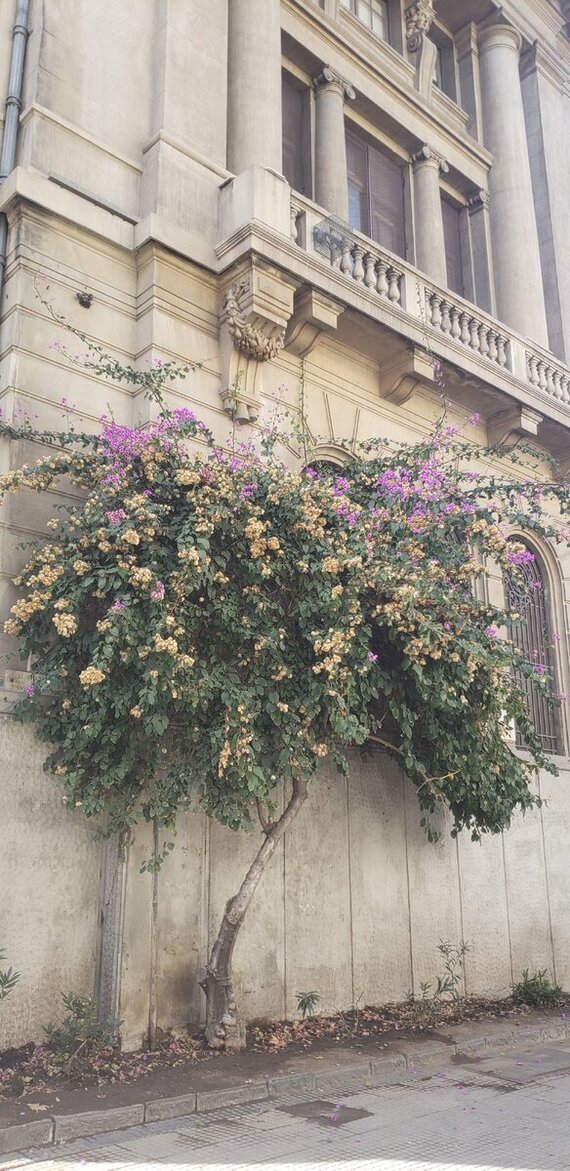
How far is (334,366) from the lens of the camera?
12055mm

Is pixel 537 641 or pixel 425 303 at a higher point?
pixel 425 303

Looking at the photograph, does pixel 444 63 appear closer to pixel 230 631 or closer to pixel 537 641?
pixel 537 641

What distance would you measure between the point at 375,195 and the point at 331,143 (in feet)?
4.74

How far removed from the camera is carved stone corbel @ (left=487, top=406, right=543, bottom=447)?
13672mm

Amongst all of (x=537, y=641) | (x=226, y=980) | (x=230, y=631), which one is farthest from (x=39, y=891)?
(x=537, y=641)

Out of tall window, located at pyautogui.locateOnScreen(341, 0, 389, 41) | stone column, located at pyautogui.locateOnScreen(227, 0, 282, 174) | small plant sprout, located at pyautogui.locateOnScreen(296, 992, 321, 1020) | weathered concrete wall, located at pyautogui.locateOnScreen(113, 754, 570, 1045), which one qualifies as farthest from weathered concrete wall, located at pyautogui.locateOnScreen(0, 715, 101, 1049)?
tall window, located at pyautogui.locateOnScreen(341, 0, 389, 41)

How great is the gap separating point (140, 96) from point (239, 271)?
2.72m

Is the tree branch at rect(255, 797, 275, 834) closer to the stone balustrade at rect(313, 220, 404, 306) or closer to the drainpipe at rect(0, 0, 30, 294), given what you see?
the drainpipe at rect(0, 0, 30, 294)

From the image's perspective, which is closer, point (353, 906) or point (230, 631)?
point (230, 631)

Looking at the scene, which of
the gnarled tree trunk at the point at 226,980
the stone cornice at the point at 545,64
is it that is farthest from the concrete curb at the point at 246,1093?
the stone cornice at the point at 545,64

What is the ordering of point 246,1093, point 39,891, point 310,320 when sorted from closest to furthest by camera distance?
point 246,1093
point 39,891
point 310,320

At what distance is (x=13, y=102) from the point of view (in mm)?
10211

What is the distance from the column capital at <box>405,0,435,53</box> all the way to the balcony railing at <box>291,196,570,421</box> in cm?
648

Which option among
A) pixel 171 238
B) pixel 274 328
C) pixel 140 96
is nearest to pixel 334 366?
pixel 274 328
